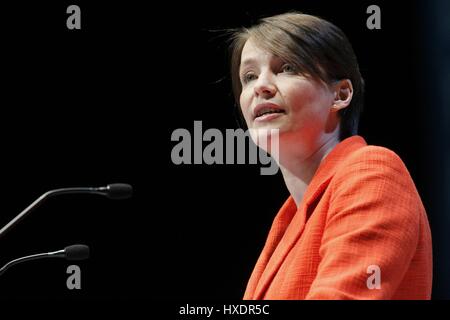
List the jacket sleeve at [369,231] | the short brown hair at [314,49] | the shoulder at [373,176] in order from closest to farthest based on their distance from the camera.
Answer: the jacket sleeve at [369,231] → the shoulder at [373,176] → the short brown hair at [314,49]

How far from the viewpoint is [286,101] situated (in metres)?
2.05

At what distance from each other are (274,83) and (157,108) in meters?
0.97

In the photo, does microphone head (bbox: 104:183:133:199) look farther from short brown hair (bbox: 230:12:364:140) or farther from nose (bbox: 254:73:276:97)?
short brown hair (bbox: 230:12:364:140)

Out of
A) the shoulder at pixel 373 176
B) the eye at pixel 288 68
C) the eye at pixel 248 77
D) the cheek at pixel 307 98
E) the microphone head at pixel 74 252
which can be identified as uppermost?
the eye at pixel 288 68

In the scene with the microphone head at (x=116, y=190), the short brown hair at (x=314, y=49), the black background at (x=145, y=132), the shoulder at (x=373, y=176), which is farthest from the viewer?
the black background at (x=145, y=132)

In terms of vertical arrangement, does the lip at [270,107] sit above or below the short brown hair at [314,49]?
below

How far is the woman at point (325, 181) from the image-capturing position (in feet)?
5.27

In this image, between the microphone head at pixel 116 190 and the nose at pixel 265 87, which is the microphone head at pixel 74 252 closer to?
the microphone head at pixel 116 190

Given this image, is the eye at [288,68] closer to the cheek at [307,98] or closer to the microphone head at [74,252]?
the cheek at [307,98]

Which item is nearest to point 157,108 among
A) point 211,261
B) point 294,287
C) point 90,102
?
point 90,102

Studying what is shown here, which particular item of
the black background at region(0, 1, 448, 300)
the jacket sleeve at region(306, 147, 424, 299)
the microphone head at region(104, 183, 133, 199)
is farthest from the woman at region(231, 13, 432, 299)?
the black background at region(0, 1, 448, 300)

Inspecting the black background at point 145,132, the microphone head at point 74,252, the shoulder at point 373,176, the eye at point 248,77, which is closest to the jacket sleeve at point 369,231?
the shoulder at point 373,176

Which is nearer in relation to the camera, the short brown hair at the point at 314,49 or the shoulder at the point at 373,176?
the shoulder at the point at 373,176

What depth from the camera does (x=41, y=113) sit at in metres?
2.91
